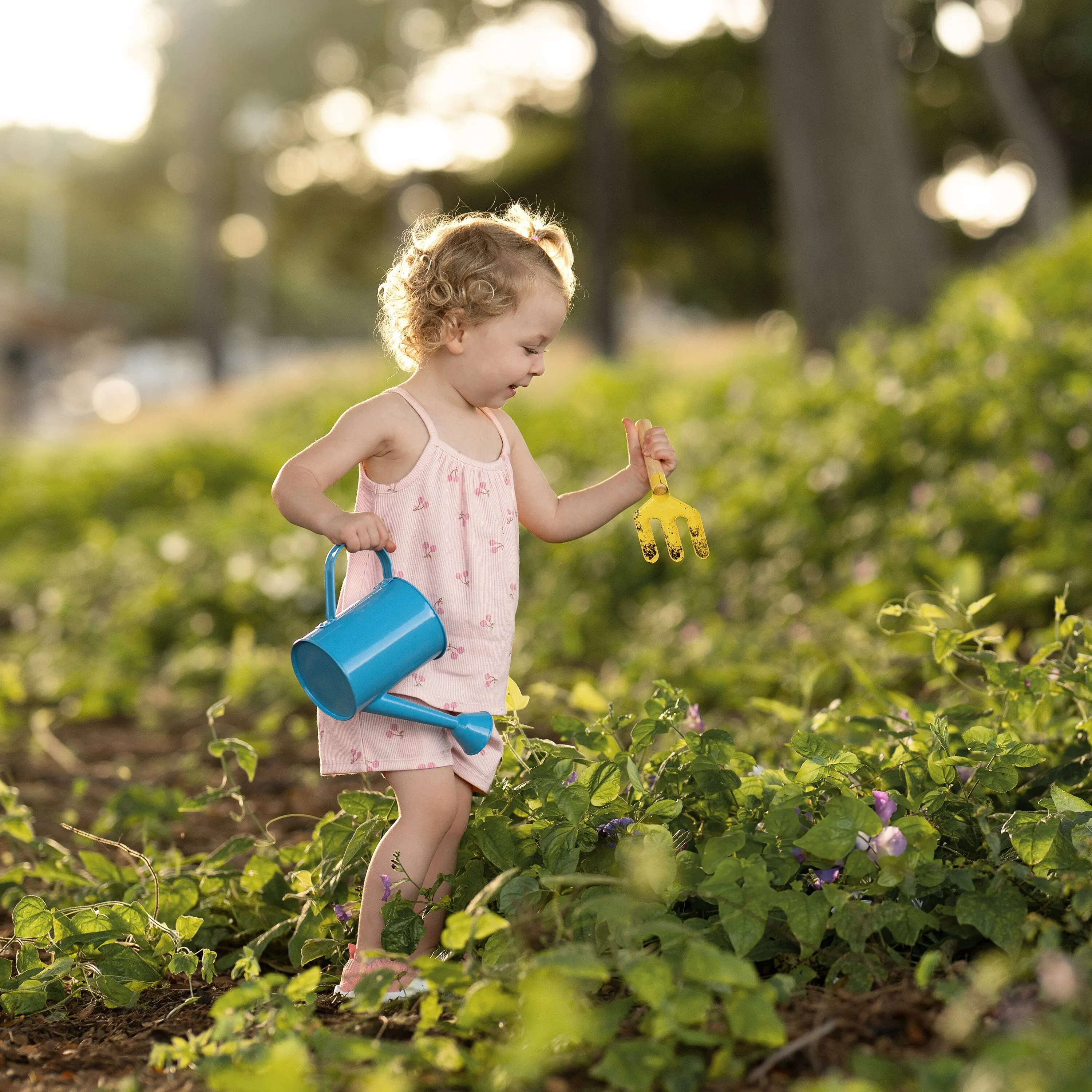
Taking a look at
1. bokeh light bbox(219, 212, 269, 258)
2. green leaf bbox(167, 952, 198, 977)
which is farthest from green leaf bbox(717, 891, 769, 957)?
bokeh light bbox(219, 212, 269, 258)

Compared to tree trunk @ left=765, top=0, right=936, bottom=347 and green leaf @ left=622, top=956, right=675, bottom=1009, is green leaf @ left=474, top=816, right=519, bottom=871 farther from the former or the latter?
tree trunk @ left=765, top=0, right=936, bottom=347

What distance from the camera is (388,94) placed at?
20.8 meters

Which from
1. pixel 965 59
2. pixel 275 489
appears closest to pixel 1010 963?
pixel 275 489

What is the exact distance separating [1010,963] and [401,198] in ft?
62.2

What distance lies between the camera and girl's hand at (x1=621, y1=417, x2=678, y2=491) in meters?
2.10

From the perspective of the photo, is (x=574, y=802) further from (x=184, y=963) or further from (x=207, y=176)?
(x=207, y=176)

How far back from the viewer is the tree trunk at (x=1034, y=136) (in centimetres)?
1368

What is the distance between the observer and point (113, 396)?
36406mm

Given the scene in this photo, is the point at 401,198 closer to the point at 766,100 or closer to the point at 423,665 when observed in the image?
the point at 766,100

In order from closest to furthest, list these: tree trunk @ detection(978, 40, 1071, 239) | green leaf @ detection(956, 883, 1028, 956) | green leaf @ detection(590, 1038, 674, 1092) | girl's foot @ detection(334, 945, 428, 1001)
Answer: green leaf @ detection(590, 1038, 674, 1092), green leaf @ detection(956, 883, 1028, 956), girl's foot @ detection(334, 945, 428, 1001), tree trunk @ detection(978, 40, 1071, 239)

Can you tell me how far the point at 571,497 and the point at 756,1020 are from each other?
3.32 feet

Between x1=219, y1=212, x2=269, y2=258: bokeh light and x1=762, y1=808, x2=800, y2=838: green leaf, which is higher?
x1=219, y1=212, x2=269, y2=258: bokeh light

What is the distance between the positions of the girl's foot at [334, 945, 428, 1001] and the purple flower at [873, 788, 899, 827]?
70 centimetres

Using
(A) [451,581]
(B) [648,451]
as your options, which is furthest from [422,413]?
(B) [648,451]
